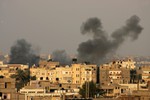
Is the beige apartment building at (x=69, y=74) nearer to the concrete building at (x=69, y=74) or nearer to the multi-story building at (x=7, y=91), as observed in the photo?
the concrete building at (x=69, y=74)

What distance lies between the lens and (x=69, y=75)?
292ft

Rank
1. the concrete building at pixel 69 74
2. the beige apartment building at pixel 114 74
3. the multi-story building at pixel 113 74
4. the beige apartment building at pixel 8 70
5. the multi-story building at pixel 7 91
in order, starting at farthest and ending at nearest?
the beige apartment building at pixel 8 70 → the beige apartment building at pixel 114 74 → the multi-story building at pixel 113 74 → the concrete building at pixel 69 74 → the multi-story building at pixel 7 91

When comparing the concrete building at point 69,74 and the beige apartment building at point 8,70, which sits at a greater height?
the beige apartment building at point 8,70

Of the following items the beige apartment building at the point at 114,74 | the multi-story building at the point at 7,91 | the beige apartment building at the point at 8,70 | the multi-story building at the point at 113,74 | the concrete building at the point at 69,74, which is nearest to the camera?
the multi-story building at the point at 7,91

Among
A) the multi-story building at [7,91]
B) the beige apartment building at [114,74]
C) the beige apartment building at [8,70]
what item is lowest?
the multi-story building at [7,91]

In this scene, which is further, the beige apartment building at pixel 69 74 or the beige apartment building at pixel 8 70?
the beige apartment building at pixel 8 70

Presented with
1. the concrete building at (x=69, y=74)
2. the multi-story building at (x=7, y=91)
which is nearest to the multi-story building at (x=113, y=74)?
the concrete building at (x=69, y=74)

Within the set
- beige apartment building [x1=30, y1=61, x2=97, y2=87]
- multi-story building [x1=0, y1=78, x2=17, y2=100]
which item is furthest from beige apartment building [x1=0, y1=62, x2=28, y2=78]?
multi-story building [x1=0, y1=78, x2=17, y2=100]

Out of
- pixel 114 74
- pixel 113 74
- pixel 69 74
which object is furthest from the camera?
pixel 69 74

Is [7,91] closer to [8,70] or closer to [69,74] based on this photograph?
[69,74]

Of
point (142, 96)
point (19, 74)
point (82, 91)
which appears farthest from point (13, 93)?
point (19, 74)

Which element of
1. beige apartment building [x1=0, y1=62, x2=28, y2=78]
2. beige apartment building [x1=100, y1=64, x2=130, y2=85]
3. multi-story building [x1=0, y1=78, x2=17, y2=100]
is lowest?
multi-story building [x1=0, y1=78, x2=17, y2=100]

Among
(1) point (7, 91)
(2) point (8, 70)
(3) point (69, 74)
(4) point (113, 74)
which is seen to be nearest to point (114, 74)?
(4) point (113, 74)

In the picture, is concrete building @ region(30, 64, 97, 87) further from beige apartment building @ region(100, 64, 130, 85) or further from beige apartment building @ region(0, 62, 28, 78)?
beige apartment building @ region(0, 62, 28, 78)
